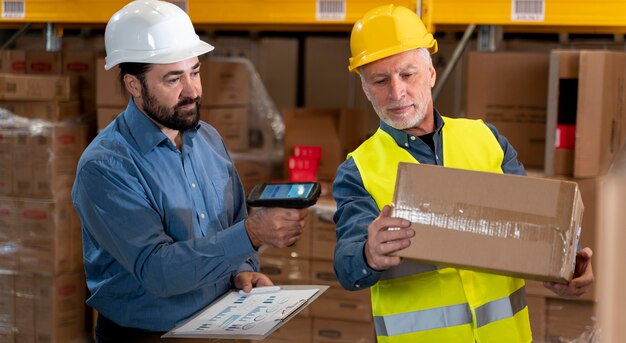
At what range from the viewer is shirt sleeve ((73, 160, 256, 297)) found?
220 centimetres

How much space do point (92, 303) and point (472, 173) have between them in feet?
4.02

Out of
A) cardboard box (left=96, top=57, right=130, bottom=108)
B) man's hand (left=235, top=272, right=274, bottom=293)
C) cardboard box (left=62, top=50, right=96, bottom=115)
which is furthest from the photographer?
cardboard box (left=62, top=50, right=96, bottom=115)

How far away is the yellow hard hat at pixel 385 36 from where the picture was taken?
7.69ft

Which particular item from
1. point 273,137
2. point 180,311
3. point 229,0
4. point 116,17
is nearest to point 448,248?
point 180,311

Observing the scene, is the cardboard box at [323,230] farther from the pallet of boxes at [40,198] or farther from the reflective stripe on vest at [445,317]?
the reflective stripe on vest at [445,317]

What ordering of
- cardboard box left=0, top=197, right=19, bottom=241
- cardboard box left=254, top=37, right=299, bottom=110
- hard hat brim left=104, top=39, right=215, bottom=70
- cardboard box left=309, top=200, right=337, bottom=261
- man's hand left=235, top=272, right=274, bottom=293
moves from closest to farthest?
hard hat brim left=104, top=39, right=215, bottom=70
man's hand left=235, top=272, right=274, bottom=293
cardboard box left=309, top=200, right=337, bottom=261
cardboard box left=0, top=197, right=19, bottom=241
cardboard box left=254, top=37, right=299, bottom=110

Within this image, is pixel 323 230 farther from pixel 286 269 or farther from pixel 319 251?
pixel 286 269

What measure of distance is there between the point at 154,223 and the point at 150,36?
580 mm

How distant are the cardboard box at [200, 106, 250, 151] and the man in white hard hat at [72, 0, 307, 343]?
2191 mm

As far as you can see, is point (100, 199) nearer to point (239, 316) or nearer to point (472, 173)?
point (239, 316)

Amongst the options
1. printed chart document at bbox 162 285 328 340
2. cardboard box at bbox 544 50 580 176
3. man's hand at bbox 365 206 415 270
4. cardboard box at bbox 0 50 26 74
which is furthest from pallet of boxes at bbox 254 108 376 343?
man's hand at bbox 365 206 415 270

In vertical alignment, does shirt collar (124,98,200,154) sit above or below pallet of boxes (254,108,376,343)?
above

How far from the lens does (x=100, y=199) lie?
2250 mm

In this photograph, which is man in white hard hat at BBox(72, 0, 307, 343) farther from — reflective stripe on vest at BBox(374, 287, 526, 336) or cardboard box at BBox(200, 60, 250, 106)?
cardboard box at BBox(200, 60, 250, 106)
